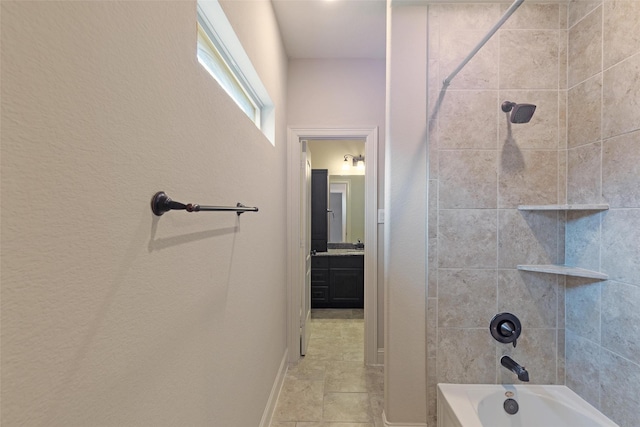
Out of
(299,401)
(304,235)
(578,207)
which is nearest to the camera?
(578,207)

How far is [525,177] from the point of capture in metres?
1.60

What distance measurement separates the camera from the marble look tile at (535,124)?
1.59m

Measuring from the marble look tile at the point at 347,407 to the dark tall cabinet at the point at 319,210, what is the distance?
7.23 feet

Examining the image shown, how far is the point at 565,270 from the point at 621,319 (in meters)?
0.28

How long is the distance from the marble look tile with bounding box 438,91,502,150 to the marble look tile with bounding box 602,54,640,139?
1.51ft

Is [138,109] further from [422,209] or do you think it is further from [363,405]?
[363,405]

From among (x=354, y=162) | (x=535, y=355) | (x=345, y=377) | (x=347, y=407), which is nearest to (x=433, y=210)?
(x=535, y=355)

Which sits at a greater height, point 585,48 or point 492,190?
point 585,48

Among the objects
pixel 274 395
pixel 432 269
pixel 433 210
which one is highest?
pixel 433 210

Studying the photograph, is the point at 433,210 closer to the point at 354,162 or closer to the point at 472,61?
the point at 472,61

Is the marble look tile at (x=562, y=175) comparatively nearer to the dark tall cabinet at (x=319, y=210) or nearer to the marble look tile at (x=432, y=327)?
the marble look tile at (x=432, y=327)

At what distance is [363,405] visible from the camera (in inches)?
77.6

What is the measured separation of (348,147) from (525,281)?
3111mm

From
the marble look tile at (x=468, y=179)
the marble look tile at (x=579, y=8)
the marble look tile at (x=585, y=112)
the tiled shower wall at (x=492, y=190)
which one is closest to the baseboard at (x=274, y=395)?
the tiled shower wall at (x=492, y=190)
